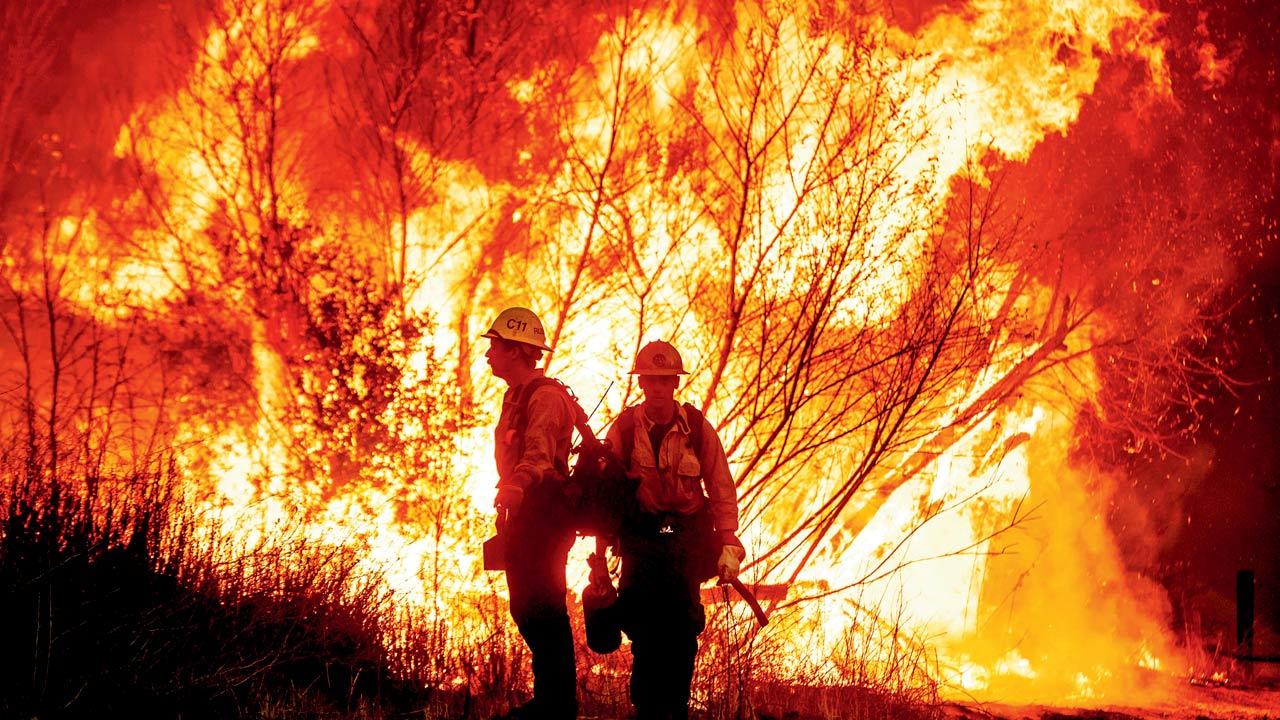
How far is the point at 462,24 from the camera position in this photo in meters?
12.3

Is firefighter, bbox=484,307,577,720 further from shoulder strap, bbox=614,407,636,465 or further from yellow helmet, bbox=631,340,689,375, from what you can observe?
yellow helmet, bbox=631,340,689,375

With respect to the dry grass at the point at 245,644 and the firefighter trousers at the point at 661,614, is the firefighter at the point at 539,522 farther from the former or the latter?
the dry grass at the point at 245,644

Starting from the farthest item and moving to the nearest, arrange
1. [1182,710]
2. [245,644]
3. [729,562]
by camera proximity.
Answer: [1182,710] → [245,644] → [729,562]

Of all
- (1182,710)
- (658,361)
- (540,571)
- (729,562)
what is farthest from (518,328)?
(1182,710)

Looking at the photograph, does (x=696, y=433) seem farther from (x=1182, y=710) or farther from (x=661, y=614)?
(x=1182, y=710)

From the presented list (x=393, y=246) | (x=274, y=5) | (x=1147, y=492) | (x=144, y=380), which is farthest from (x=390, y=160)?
(x=1147, y=492)

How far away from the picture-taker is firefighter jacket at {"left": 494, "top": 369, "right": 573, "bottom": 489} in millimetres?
5496

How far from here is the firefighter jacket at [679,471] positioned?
19.2 ft

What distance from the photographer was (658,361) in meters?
5.91

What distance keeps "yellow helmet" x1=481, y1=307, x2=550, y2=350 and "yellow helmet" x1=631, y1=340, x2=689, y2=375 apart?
18.5 inches

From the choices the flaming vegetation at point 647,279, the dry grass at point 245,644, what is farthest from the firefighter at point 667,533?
the flaming vegetation at point 647,279

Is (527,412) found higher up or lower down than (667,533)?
higher up

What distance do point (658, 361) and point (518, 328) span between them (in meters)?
0.67

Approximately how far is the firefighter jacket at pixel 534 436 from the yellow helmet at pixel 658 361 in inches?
15.9
